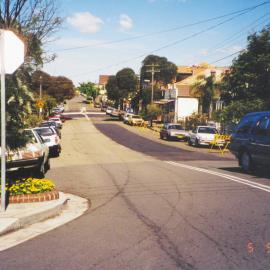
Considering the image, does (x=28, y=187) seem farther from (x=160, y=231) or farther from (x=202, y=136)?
(x=202, y=136)

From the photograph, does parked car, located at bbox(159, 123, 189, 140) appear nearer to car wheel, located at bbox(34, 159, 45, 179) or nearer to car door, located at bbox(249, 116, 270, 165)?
car door, located at bbox(249, 116, 270, 165)

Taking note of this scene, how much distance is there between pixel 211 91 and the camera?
158 ft

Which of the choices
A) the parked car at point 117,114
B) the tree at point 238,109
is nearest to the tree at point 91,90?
the parked car at point 117,114

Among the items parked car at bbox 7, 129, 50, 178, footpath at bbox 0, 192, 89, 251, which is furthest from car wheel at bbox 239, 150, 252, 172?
footpath at bbox 0, 192, 89, 251

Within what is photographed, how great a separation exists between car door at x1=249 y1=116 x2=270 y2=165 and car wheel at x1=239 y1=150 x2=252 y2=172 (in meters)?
0.38

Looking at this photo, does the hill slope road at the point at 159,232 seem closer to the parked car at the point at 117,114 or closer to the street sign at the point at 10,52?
the street sign at the point at 10,52

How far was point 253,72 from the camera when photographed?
96.9 ft

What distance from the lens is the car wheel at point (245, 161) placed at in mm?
14185

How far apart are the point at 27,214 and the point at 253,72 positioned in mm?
24834

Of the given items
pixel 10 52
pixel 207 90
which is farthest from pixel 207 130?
pixel 10 52

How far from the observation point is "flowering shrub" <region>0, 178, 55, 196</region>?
8.60m

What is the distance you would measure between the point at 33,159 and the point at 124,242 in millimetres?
7137

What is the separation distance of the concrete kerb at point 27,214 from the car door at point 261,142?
6.71 m

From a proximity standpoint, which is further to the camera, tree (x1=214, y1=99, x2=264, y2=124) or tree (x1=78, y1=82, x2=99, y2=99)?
tree (x1=78, y1=82, x2=99, y2=99)
